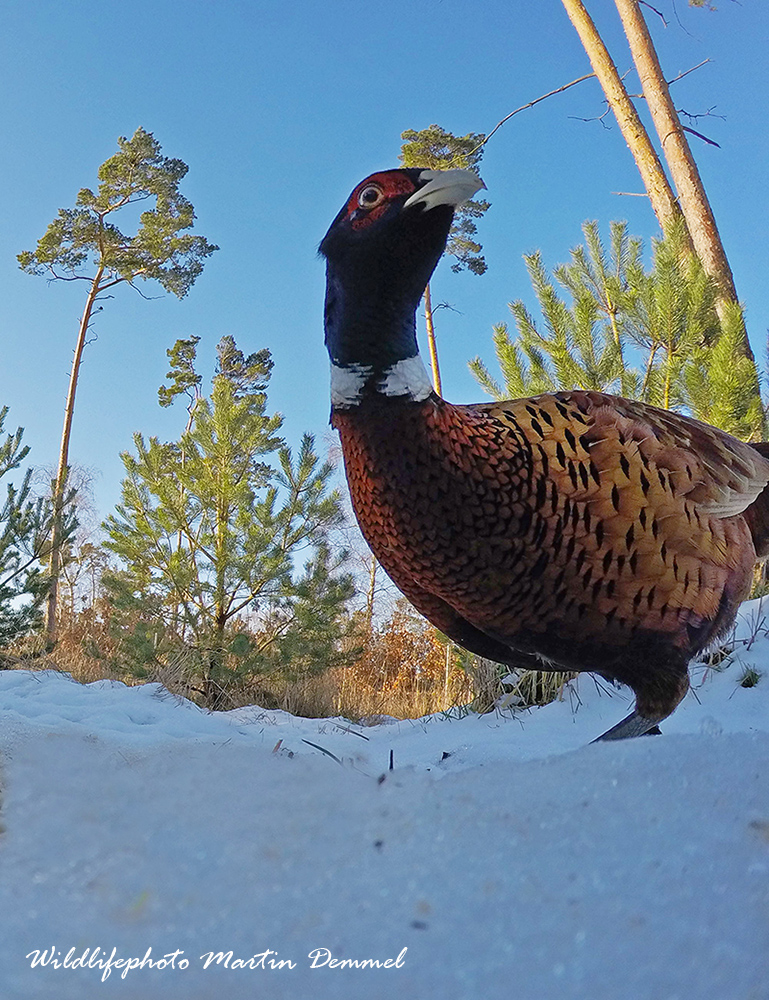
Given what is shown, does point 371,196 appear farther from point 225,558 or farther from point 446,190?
point 225,558

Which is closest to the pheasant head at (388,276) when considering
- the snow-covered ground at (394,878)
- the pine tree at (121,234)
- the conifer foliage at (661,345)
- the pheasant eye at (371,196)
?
the pheasant eye at (371,196)

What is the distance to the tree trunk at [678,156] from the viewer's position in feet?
16.0

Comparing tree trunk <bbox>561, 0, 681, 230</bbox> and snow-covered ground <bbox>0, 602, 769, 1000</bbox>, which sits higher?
tree trunk <bbox>561, 0, 681, 230</bbox>

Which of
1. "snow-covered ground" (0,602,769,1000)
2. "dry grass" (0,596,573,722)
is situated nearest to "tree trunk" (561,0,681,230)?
"dry grass" (0,596,573,722)

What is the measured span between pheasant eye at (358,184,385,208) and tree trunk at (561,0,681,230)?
14.1 feet

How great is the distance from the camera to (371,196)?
146cm

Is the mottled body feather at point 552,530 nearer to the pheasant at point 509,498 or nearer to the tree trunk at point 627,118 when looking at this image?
the pheasant at point 509,498

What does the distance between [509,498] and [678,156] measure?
502cm

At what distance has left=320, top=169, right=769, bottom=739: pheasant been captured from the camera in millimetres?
1320

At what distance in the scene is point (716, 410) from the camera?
371 centimetres

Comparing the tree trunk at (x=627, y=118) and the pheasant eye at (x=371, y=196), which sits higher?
the tree trunk at (x=627, y=118)

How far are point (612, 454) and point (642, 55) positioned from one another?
567cm

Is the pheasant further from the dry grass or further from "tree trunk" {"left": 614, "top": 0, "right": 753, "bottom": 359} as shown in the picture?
"tree trunk" {"left": 614, "top": 0, "right": 753, "bottom": 359}

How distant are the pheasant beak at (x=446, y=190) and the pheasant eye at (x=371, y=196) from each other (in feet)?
0.23
